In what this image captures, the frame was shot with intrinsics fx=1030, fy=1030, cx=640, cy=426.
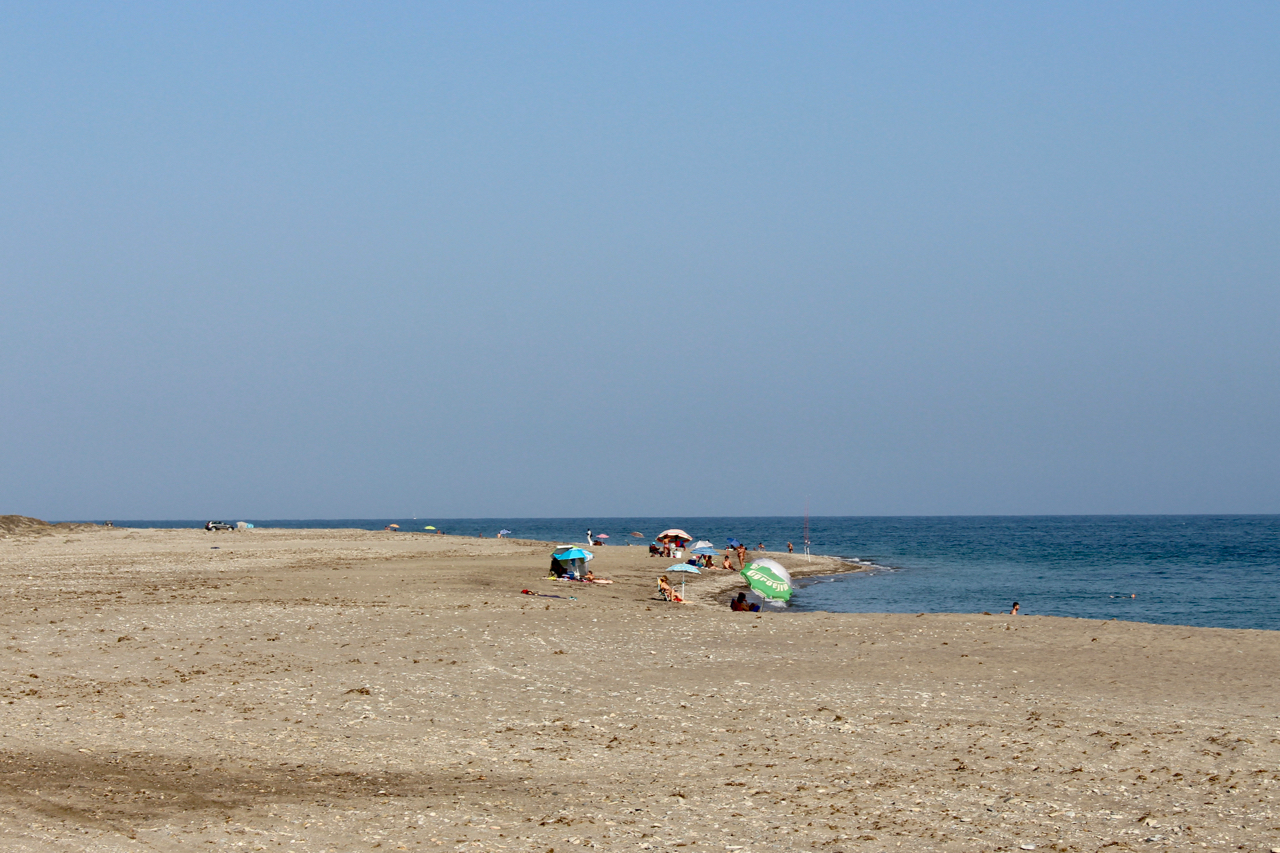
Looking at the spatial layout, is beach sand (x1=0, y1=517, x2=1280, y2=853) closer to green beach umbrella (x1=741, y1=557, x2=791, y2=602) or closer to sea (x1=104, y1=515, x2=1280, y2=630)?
green beach umbrella (x1=741, y1=557, x2=791, y2=602)

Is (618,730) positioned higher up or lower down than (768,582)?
lower down

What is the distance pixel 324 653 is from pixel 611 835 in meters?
12.7

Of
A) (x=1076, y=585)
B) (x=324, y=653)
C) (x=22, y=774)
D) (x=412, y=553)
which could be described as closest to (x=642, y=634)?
(x=324, y=653)

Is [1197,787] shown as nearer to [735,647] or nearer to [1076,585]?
[735,647]

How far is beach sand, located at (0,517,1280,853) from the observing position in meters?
11.4

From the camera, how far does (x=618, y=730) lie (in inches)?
635

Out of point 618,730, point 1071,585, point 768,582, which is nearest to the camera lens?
point 618,730

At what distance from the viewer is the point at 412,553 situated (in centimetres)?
6038

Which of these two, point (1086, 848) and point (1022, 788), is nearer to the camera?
point (1086, 848)

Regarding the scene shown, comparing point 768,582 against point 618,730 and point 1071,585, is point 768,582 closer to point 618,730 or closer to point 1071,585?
point 618,730

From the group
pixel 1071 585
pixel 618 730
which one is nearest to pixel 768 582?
pixel 618 730

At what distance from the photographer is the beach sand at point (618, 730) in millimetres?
11430

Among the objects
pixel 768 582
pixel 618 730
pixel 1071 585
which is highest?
pixel 768 582

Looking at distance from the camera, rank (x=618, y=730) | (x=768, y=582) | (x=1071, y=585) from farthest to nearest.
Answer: (x=1071, y=585)
(x=768, y=582)
(x=618, y=730)
